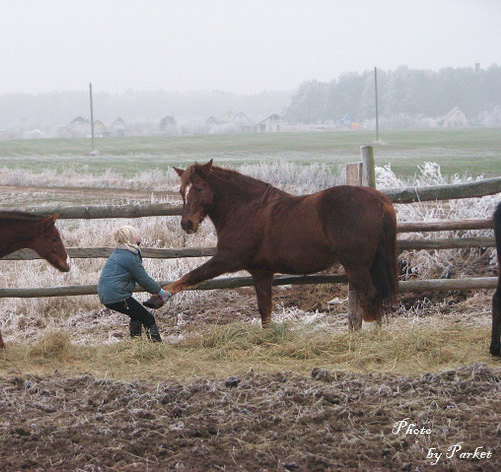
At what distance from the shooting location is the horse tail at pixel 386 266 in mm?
6883

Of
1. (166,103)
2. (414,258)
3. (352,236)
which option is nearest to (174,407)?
(352,236)

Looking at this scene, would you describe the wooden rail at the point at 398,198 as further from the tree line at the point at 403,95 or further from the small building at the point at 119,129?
the small building at the point at 119,129

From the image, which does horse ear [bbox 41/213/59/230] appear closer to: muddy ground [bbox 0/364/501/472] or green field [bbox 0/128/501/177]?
muddy ground [bbox 0/364/501/472]

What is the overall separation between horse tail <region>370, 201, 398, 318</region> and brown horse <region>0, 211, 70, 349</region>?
9.58ft

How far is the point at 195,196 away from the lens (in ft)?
23.8

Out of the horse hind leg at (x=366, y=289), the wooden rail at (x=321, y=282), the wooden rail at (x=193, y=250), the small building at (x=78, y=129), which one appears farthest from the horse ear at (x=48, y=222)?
the small building at (x=78, y=129)

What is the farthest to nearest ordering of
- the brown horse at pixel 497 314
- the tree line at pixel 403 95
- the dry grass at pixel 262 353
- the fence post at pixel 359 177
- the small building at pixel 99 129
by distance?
the small building at pixel 99 129, the tree line at pixel 403 95, the fence post at pixel 359 177, the brown horse at pixel 497 314, the dry grass at pixel 262 353

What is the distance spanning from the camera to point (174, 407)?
16.3 feet

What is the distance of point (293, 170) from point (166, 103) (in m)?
111

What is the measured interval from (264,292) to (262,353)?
2.68 feet

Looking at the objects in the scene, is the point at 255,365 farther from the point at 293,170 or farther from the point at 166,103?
the point at 166,103

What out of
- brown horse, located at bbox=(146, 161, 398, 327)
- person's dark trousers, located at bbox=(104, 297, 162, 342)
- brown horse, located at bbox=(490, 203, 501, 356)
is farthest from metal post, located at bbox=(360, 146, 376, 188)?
person's dark trousers, located at bbox=(104, 297, 162, 342)

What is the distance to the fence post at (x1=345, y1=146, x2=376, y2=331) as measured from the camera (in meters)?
7.81

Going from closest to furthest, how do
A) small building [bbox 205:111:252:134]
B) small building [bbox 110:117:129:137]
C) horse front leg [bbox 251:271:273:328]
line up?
1. horse front leg [bbox 251:271:273:328]
2. small building [bbox 205:111:252:134]
3. small building [bbox 110:117:129:137]
